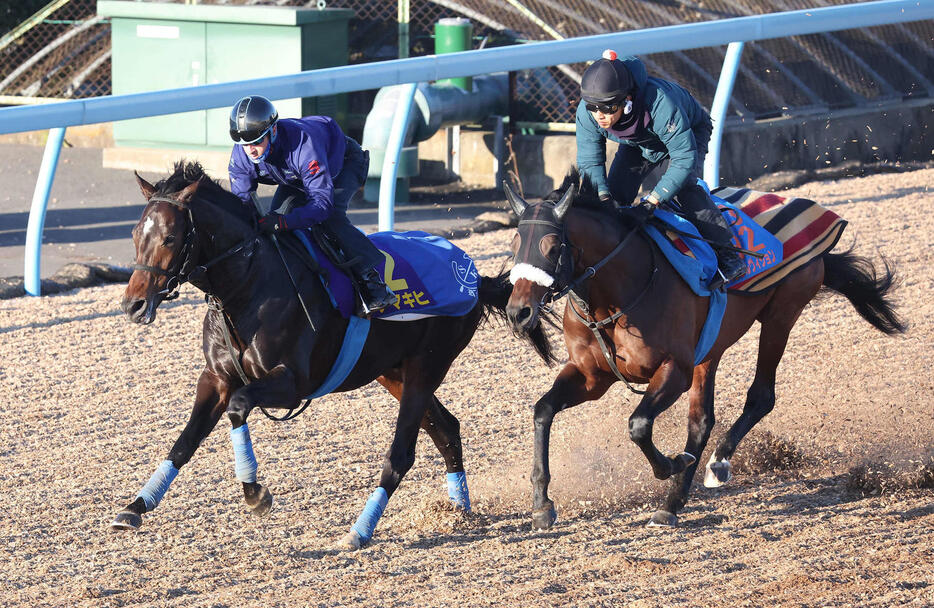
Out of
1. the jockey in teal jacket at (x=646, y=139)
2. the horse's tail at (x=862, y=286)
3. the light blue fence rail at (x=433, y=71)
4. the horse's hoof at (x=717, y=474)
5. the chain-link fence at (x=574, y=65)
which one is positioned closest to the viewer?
the jockey in teal jacket at (x=646, y=139)

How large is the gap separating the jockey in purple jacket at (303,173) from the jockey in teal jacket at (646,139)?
0.93 meters

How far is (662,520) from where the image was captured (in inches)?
194

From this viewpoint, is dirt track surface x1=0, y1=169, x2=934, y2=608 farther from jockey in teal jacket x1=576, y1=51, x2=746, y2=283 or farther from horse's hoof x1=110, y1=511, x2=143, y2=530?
jockey in teal jacket x1=576, y1=51, x2=746, y2=283

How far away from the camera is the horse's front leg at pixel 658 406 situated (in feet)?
15.5

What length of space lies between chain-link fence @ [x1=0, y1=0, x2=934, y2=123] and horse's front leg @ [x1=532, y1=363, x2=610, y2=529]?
6969mm

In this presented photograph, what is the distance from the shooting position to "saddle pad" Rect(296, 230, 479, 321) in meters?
4.95

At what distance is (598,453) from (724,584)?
5.45 feet

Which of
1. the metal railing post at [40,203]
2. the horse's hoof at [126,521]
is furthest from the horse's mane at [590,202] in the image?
the metal railing post at [40,203]

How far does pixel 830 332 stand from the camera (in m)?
7.66

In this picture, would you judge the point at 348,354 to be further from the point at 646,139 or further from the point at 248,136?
the point at 646,139

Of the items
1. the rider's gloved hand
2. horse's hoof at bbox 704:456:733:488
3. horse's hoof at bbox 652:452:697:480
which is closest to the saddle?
the rider's gloved hand

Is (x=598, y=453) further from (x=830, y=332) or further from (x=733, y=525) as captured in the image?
(x=830, y=332)

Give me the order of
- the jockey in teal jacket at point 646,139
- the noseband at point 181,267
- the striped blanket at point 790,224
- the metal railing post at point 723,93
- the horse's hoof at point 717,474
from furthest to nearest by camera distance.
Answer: the metal railing post at point 723,93 → the striped blanket at point 790,224 → the horse's hoof at point 717,474 → the jockey in teal jacket at point 646,139 → the noseband at point 181,267

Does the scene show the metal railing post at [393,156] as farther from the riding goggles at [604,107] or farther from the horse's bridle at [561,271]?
the horse's bridle at [561,271]
